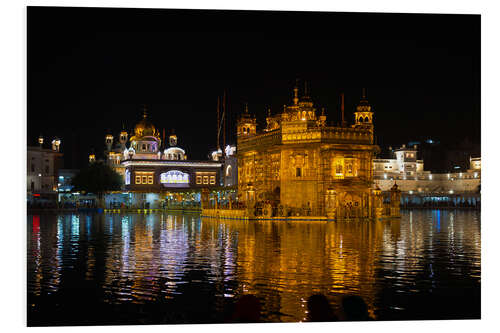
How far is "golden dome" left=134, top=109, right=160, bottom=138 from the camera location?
301 ft

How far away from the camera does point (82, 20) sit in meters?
15.7

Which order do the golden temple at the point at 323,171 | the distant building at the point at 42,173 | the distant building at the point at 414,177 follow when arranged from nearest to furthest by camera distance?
the golden temple at the point at 323,171 → the distant building at the point at 42,173 → the distant building at the point at 414,177

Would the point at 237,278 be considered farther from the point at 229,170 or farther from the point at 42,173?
the point at 229,170

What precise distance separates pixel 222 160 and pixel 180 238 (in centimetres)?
6256

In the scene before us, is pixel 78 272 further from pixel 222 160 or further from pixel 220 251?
pixel 222 160

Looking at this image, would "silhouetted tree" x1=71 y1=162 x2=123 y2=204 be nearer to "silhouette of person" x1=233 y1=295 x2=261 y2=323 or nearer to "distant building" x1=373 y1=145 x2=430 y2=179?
"distant building" x1=373 y1=145 x2=430 y2=179

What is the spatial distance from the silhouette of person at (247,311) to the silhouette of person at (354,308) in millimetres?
1543

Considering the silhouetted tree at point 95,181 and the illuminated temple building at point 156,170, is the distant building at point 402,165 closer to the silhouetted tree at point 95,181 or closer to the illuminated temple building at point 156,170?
the illuminated temple building at point 156,170

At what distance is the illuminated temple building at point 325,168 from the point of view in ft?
150

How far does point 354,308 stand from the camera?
1144 centimetres

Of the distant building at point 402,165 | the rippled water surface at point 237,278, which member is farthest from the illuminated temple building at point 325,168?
the distant building at point 402,165

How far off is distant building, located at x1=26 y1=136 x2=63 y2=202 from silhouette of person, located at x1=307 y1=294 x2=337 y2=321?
6680 cm

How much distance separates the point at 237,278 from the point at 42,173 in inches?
2685
